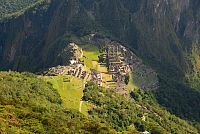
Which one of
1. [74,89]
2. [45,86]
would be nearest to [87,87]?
[74,89]

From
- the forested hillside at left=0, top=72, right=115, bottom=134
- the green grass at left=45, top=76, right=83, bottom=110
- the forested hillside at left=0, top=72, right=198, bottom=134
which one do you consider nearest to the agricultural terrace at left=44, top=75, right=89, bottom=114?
the green grass at left=45, top=76, right=83, bottom=110

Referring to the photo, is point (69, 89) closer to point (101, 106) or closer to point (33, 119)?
point (101, 106)

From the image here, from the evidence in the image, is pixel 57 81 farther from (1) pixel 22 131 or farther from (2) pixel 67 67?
(1) pixel 22 131

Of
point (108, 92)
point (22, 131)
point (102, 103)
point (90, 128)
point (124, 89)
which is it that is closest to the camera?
point (22, 131)

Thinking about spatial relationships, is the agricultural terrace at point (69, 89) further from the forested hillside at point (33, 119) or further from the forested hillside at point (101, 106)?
the forested hillside at point (33, 119)

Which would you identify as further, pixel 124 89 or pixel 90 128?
pixel 124 89

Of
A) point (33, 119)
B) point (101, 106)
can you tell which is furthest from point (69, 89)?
point (33, 119)

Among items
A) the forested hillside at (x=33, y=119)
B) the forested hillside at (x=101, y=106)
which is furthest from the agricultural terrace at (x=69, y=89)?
the forested hillside at (x=33, y=119)

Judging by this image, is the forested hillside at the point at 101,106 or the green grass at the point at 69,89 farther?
the green grass at the point at 69,89
